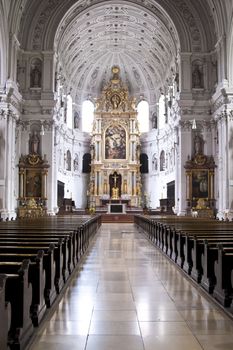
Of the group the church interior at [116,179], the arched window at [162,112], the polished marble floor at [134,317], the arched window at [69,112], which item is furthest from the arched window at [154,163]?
the polished marble floor at [134,317]

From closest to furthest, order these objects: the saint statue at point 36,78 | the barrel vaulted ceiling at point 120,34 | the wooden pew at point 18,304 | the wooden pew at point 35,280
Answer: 1. the wooden pew at point 18,304
2. the wooden pew at point 35,280
3. the barrel vaulted ceiling at point 120,34
4. the saint statue at point 36,78

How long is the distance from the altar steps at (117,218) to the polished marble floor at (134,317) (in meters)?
29.7

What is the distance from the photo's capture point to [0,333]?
3.63 meters

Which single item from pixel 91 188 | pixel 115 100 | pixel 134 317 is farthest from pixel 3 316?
pixel 115 100

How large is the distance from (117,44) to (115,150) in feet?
36.6

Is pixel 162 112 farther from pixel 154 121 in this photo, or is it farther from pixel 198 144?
pixel 198 144

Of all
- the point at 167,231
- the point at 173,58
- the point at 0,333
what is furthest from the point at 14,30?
the point at 0,333

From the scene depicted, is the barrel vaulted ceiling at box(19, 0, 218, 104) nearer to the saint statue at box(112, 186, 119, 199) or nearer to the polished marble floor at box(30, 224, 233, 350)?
the saint statue at box(112, 186, 119, 199)

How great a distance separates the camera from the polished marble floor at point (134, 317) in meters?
4.80

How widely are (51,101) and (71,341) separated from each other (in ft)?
102

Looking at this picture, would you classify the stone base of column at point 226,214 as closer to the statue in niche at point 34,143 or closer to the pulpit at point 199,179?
the pulpit at point 199,179

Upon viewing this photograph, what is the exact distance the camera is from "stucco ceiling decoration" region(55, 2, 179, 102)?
37.1m

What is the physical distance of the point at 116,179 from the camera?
48344 millimetres

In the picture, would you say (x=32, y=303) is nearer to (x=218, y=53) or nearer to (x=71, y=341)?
(x=71, y=341)
